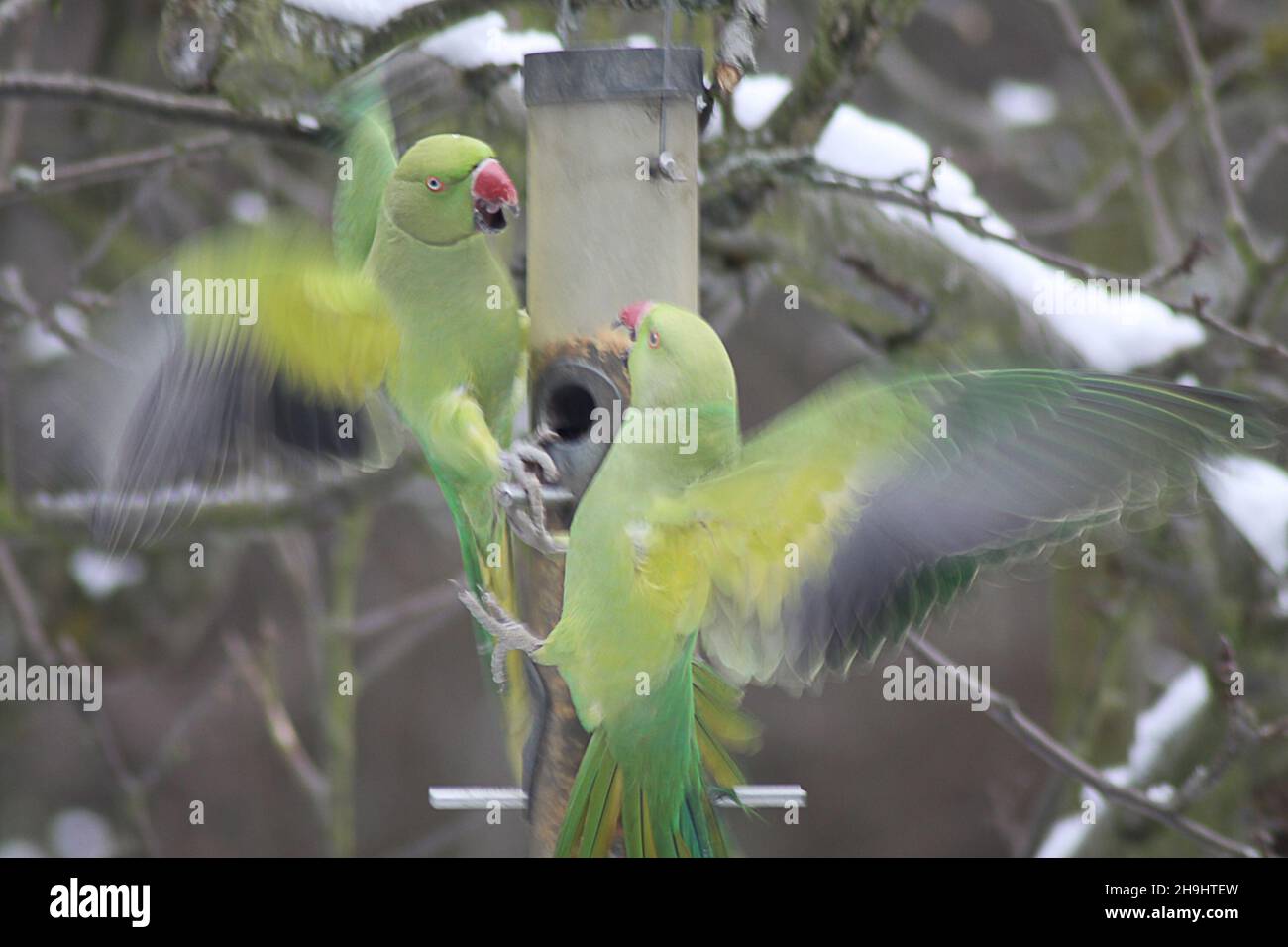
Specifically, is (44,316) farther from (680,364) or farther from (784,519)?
(784,519)

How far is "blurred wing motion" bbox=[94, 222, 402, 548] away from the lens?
8.32ft

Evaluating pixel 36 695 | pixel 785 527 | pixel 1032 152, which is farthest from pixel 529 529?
pixel 1032 152

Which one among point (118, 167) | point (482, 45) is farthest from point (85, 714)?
point (482, 45)

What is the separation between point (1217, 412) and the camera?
87.5 inches

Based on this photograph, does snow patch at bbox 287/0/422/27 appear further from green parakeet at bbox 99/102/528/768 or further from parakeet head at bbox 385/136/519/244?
parakeet head at bbox 385/136/519/244

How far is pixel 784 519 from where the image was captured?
2379mm

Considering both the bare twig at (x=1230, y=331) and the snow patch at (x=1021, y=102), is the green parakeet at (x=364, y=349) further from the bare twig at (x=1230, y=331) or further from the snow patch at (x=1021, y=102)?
the snow patch at (x=1021, y=102)

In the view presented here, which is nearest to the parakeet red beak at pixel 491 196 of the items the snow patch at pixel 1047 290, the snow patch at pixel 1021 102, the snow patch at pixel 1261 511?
the snow patch at pixel 1047 290

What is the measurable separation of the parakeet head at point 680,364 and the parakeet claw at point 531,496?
0.95 ft

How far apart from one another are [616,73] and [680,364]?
69 cm

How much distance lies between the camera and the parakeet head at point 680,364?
2.43m

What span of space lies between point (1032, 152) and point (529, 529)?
438 cm

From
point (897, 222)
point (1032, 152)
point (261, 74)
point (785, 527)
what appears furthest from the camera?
point (1032, 152)

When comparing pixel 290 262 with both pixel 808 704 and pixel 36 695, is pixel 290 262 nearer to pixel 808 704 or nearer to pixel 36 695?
pixel 36 695
